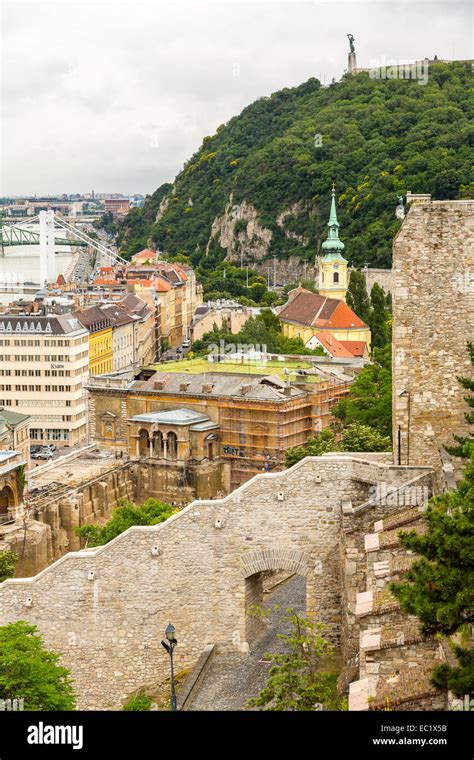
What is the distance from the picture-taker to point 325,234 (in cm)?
Answer: 17275

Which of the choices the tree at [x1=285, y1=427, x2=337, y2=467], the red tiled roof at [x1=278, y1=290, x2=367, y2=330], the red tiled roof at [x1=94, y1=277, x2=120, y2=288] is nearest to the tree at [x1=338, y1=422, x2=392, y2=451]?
the tree at [x1=285, y1=427, x2=337, y2=467]

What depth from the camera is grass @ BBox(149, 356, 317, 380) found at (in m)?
76.8

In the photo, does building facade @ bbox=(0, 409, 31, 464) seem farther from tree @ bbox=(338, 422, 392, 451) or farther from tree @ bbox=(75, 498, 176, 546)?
tree @ bbox=(338, 422, 392, 451)

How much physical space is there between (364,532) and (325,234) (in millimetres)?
150800

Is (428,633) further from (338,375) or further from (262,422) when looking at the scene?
(338,375)

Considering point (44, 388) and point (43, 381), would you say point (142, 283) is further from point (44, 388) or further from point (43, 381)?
point (44, 388)

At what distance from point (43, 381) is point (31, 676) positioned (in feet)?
226

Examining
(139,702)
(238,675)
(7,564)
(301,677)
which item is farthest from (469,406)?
(7,564)

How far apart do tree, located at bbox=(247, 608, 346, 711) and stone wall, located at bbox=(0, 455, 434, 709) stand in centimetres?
109

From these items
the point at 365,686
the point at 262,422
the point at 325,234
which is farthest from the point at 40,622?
the point at 325,234

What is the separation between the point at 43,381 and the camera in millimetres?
90938

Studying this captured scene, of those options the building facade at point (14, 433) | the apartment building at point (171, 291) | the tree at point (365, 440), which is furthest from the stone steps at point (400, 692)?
the apartment building at point (171, 291)

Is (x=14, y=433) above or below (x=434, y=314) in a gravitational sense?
below
